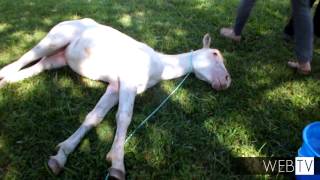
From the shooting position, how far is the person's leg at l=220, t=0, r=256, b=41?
5.36 metres

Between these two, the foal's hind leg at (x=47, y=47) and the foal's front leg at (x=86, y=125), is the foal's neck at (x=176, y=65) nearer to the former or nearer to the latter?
the foal's front leg at (x=86, y=125)

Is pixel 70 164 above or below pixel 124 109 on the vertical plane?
below

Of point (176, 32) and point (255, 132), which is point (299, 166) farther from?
point (176, 32)

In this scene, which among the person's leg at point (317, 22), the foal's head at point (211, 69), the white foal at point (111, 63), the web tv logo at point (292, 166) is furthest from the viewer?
the person's leg at point (317, 22)

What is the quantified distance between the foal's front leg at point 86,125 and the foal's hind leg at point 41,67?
87cm

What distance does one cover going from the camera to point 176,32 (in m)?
5.93

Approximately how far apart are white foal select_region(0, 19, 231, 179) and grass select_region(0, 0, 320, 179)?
12cm

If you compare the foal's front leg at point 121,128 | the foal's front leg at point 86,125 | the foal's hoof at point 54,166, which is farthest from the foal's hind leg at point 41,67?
the foal's hoof at point 54,166

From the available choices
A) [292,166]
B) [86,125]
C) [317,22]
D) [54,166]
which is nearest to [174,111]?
[86,125]

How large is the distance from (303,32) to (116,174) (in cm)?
275

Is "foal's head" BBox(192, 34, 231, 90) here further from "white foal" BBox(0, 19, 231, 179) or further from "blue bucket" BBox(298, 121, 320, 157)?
"blue bucket" BBox(298, 121, 320, 157)

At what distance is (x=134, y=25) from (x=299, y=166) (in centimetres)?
344

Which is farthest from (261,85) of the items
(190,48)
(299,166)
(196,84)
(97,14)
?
(97,14)

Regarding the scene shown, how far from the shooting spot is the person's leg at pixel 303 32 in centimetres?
458
